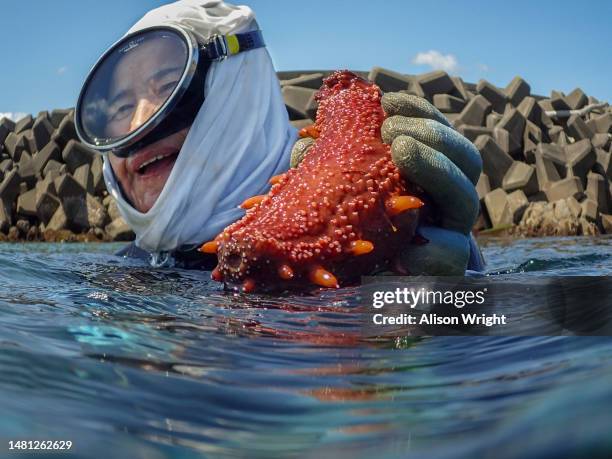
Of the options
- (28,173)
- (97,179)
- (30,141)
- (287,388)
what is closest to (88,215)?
(97,179)

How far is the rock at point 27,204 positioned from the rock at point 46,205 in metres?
0.17

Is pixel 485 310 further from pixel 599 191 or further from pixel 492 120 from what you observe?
pixel 492 120

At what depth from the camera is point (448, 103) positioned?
11172 mm

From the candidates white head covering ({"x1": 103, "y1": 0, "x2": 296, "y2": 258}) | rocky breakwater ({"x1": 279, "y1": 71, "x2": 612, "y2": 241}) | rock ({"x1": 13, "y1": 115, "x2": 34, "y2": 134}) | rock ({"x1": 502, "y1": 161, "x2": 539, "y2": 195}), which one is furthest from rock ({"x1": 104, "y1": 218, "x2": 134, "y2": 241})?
white head covering ({"x1": 103, "y1": 0, "x2": 296, "y2": 258})

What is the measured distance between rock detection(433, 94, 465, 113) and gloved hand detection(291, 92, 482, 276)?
31.5 ft

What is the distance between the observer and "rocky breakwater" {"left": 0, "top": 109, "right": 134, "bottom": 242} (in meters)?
10.3

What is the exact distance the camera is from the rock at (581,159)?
10.1 meters

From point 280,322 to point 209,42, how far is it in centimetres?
170

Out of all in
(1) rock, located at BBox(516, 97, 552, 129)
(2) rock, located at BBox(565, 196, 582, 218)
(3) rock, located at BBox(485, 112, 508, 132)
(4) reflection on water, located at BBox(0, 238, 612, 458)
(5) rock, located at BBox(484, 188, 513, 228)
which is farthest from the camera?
(1) rock, located at BBox(516, 97, 552, 129)

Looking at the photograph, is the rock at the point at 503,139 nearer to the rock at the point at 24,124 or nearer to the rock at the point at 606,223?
the rock at the point at 606,223

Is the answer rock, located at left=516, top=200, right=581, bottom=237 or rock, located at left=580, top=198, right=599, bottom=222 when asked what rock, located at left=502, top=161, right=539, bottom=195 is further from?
rock, located at left=580, top=198, right=599, bottom=222

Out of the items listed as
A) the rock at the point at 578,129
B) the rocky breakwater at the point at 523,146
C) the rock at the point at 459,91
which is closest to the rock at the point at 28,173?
the rocky breakwater at the point at 523,146

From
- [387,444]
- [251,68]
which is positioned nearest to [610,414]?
[387,444]

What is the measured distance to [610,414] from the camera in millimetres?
577
